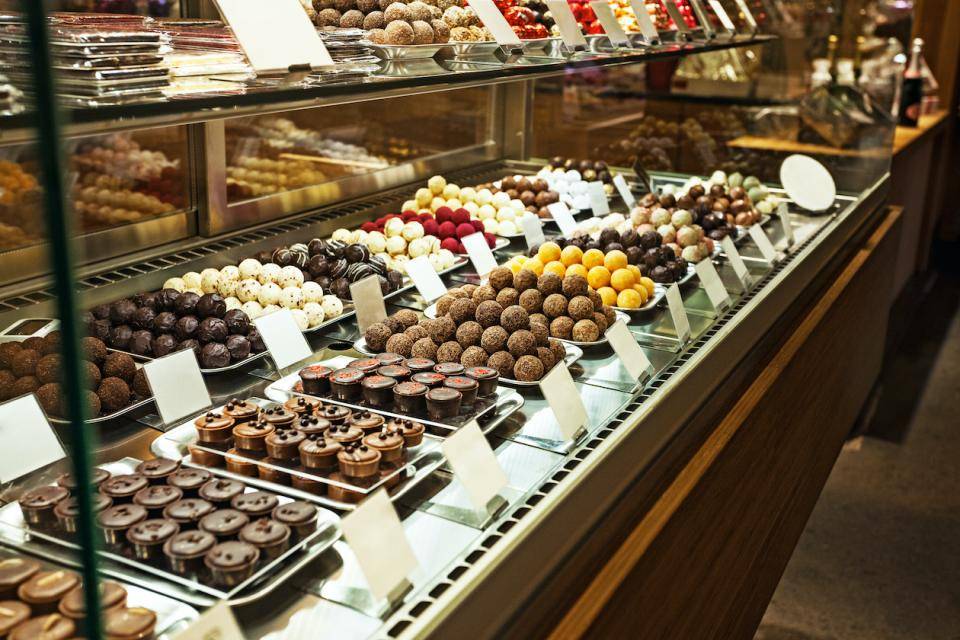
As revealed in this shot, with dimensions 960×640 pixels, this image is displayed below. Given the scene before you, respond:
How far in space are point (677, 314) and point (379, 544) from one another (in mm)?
998

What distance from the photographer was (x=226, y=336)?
156 centimetres

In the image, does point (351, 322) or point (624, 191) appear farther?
point (624, 191)

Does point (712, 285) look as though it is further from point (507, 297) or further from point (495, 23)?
point (495, 23)

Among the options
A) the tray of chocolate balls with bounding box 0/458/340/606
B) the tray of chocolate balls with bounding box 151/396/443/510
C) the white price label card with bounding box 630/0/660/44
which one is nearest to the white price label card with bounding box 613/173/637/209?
the white price label card with bounding box 630/0/660/44

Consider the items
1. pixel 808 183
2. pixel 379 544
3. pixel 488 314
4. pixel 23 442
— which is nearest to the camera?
pixel 379 544

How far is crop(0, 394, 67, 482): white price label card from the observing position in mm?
1128

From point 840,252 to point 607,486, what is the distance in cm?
189

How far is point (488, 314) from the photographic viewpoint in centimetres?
169

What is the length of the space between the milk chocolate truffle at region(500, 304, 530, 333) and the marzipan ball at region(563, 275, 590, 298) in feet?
0.70

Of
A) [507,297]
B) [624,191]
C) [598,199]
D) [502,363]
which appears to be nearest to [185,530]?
[502,363]

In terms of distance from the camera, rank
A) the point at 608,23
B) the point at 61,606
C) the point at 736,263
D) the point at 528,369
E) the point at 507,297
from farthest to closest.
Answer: the point at 736,263 → the point at 608,23 → the point at 507,297 → the point at 528,369 → the point at 61,606

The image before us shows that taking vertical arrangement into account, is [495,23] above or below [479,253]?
above

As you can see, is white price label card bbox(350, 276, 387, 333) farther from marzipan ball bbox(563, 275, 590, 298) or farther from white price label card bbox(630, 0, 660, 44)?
white price label card bbox(630, 0, 660, 44)

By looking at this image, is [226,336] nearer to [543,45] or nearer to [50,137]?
[543,45]
